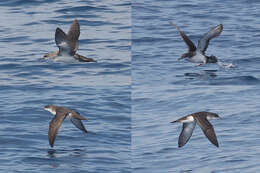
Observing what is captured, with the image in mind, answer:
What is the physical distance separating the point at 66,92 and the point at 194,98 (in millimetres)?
3749

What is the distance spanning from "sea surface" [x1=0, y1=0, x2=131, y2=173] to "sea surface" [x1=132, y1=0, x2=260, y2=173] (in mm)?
503

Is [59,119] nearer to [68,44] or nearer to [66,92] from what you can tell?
[68,44]

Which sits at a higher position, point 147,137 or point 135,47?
point 135,47

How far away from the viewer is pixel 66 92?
66.2 feet

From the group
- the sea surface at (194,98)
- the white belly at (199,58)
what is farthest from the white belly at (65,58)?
the white belly at (199,58)

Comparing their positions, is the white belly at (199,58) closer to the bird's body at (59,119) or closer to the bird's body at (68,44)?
the bird's body at (68,44)

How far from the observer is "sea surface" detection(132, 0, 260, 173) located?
55.8ft

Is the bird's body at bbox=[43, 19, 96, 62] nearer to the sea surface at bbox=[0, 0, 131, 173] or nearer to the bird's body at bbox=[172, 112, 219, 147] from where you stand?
the sea surface at bbox=[0, 0, 131, 173]

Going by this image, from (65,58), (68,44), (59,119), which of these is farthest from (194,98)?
(59,119)

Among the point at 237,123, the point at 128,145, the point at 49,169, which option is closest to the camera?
the point at 49,169

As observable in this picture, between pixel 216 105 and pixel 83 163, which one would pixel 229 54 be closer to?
pixel 216 105

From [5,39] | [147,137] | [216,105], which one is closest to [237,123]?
[216,105]

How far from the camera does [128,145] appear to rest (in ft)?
57.5

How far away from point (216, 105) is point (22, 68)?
597 centimetres
